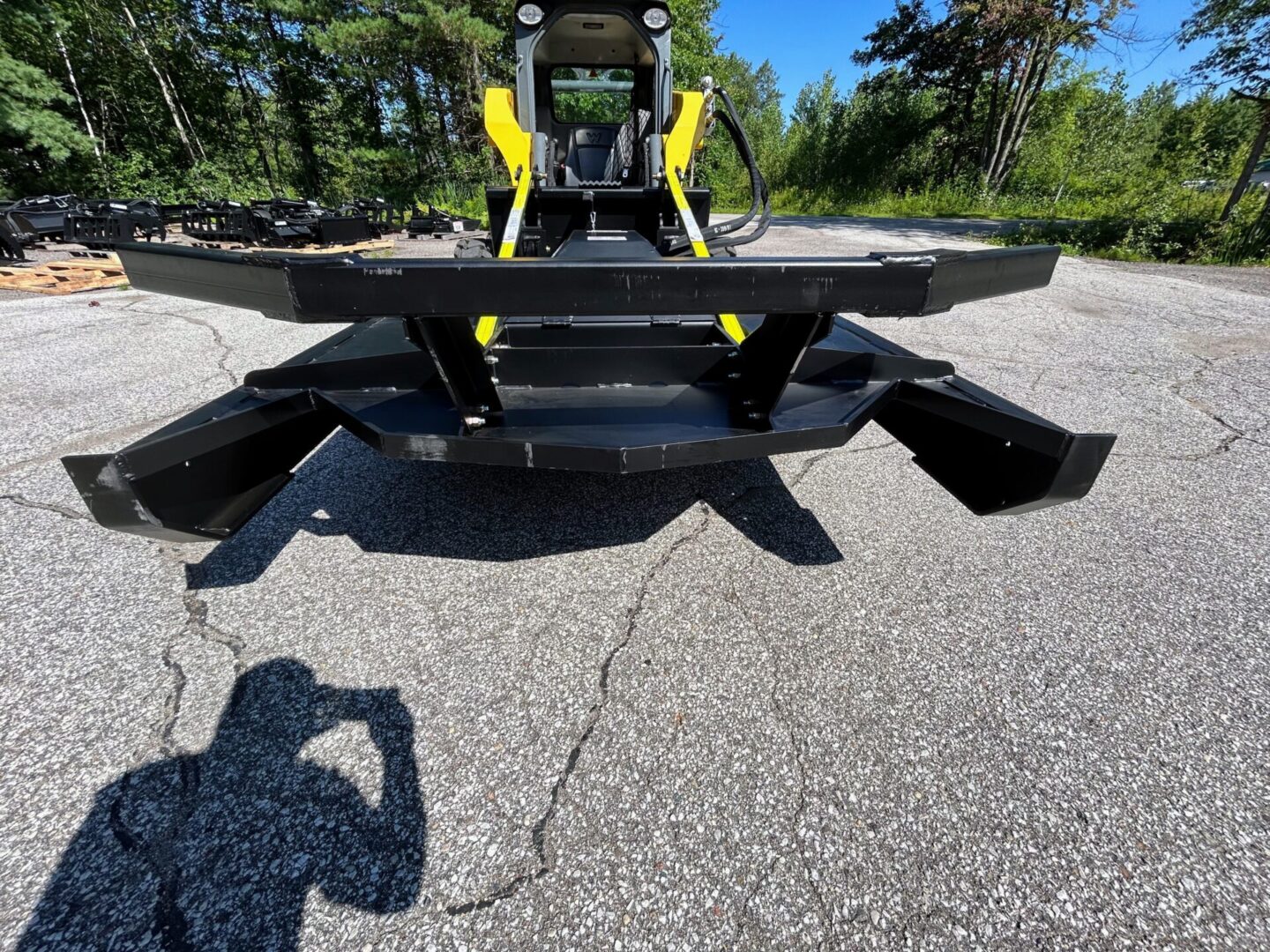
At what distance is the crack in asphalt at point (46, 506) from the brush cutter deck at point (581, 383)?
124 cm

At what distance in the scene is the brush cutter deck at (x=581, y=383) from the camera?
1240mm

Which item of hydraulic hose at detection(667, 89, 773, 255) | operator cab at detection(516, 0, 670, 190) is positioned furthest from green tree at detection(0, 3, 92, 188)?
hydraulic hose at detection(667, 89, 773, 255)

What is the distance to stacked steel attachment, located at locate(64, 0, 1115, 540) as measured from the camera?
4.07 feet

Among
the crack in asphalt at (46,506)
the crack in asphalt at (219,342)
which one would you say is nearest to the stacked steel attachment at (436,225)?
the crack in asphalt at (219,342)

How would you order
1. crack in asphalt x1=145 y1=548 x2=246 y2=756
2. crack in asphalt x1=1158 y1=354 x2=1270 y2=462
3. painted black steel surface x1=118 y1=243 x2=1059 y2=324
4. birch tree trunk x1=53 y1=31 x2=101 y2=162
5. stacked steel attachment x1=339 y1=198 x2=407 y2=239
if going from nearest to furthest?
painted black steel surface x1=118 y1=243 x2=1059 y2=324
crack in asphalt x1=145 y1=548 x2=246 y2=756
crack in asphalt x1=1158 y1=354 x2=1270 y2=462
stacked steel attachment x1=339 y1=198 x2=407 y2=239
birch tree trunk x1=53 y1=31 x2=101 y2=162

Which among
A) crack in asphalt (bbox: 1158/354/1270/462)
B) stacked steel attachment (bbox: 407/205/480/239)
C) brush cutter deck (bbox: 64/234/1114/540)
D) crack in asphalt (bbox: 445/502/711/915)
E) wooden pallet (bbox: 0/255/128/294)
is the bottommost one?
wooden pallet (bbox: 0/255/128/294)

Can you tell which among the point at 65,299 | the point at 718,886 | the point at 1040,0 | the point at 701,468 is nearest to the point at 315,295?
the point at 718,886

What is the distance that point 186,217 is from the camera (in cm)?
1005

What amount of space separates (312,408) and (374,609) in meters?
0.71

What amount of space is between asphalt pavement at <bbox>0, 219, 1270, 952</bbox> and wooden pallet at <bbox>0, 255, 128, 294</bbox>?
6282mm

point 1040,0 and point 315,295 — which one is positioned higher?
point 1040,0

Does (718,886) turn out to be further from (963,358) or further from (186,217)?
(186,217)

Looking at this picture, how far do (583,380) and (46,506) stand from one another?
2.47 metres

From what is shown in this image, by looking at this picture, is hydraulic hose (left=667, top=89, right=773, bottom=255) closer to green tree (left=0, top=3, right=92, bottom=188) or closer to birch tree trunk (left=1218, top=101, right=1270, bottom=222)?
birch tree trunk (left=1218, top=101, right=1270, bottom=222)
